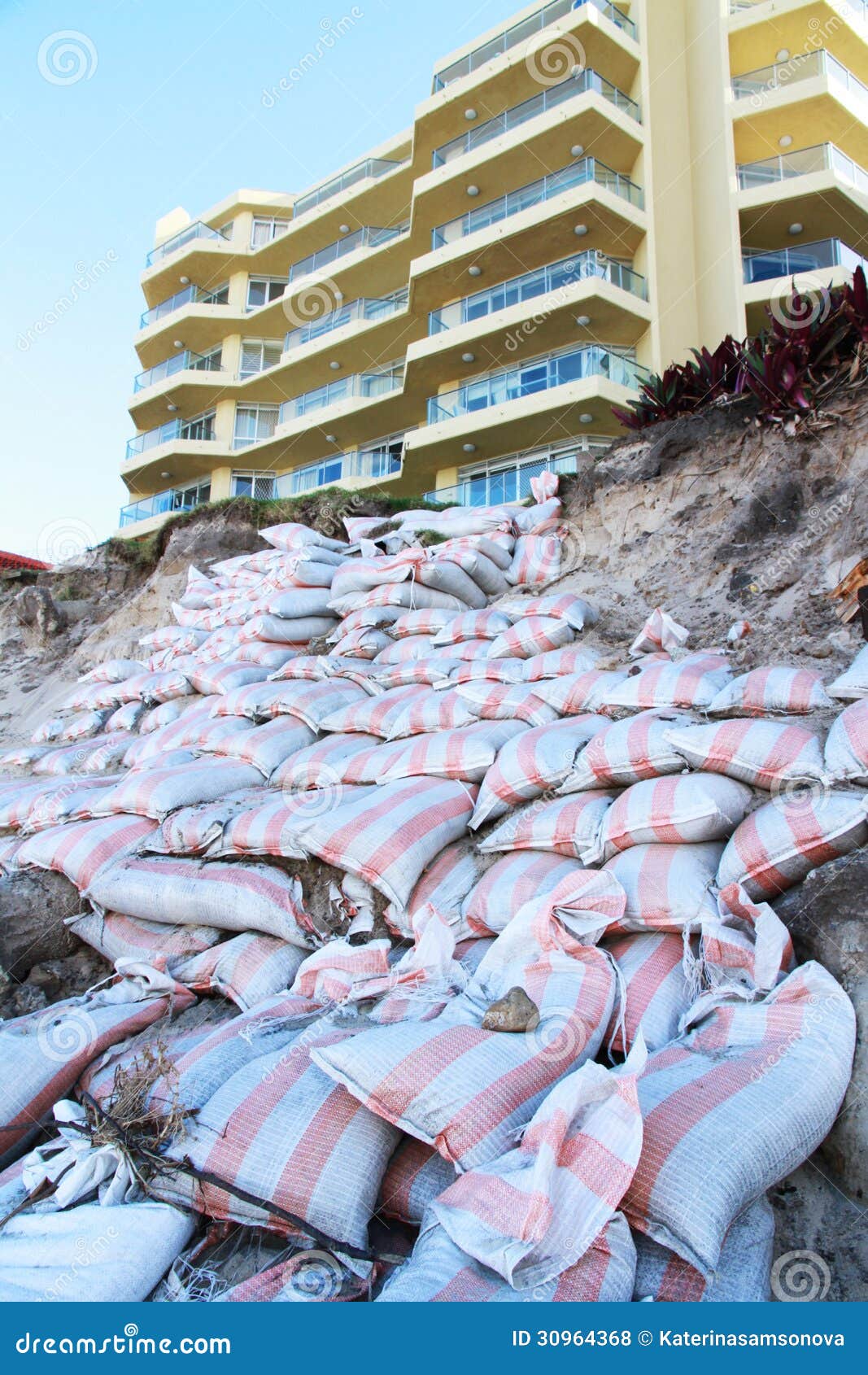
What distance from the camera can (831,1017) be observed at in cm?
189

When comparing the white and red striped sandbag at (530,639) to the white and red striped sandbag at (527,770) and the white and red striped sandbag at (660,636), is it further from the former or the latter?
the white and red striped sandbag at (527,770)

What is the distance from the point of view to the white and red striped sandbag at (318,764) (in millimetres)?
4133

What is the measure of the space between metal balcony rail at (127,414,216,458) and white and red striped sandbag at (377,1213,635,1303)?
2391 centimetres

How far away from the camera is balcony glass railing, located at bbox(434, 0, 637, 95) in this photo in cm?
1644

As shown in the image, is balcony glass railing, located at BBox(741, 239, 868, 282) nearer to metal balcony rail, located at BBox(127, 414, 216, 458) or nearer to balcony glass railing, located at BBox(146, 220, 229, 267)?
metal balcony rail, located at BBox(127, 414, 216, 458)

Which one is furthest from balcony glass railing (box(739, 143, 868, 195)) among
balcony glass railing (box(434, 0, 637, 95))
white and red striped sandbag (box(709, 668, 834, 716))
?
white and red striped sandbag (box(709, 668, 834, 716))

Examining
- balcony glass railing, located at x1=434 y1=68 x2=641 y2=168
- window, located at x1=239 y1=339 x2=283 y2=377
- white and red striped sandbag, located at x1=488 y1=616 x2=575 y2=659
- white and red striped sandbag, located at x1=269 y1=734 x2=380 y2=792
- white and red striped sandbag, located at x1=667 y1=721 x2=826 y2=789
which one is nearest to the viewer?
white and red striped sandbag, located at x1=667 y1=721 x2=826 y2=789

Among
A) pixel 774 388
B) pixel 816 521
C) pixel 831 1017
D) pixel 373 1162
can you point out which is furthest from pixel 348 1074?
pixel 774 388

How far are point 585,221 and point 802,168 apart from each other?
4.14m

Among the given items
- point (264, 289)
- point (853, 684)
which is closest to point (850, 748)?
point (853, 684)

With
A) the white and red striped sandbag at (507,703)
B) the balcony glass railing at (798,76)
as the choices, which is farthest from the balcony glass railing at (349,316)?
the white and red striped sandbag at (507,703)

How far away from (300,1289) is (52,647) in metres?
11.6

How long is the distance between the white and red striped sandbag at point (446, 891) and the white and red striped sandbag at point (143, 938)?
2.60 feet
